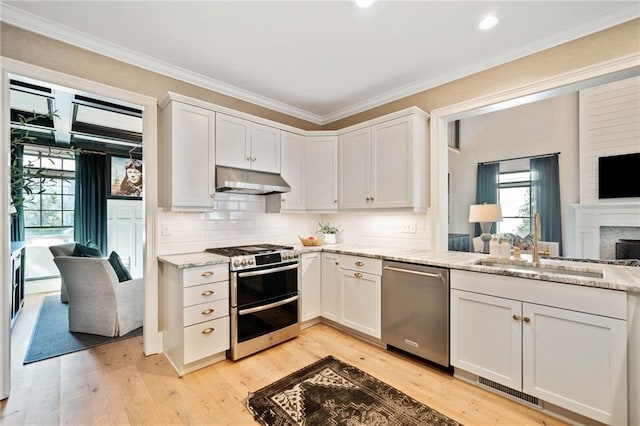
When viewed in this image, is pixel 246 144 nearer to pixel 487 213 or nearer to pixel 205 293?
pixel 205 293

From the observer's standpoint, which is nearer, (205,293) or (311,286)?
(205,293)

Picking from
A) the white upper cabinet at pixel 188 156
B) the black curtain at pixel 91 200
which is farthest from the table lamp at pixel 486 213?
the black curtain at pixel 91 200

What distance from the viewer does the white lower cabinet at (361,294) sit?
2.79m

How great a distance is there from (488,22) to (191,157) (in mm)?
2711

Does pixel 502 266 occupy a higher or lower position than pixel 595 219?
lower

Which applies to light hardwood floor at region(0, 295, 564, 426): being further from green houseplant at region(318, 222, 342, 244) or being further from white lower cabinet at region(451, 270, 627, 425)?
green houseplant at region(318, 222, 342, 244)

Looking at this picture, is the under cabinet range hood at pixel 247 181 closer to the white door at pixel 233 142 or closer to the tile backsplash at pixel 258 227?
the white door at pixel 233 142

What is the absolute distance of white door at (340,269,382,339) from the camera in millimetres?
2795

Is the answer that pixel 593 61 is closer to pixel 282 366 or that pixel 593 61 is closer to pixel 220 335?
pixel 282 366

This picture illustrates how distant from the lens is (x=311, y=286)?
10.7 ft

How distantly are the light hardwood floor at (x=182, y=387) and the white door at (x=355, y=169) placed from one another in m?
1.59

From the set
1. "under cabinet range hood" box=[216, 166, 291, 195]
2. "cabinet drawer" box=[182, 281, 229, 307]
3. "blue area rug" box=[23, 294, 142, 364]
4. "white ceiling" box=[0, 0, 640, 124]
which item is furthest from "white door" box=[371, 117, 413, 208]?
"blue area rug" box=[23, 294, 142, 364]

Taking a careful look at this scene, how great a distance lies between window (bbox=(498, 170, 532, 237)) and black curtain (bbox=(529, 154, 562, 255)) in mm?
233

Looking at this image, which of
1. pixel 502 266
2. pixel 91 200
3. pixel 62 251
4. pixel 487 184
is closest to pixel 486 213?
pixel 502 266
